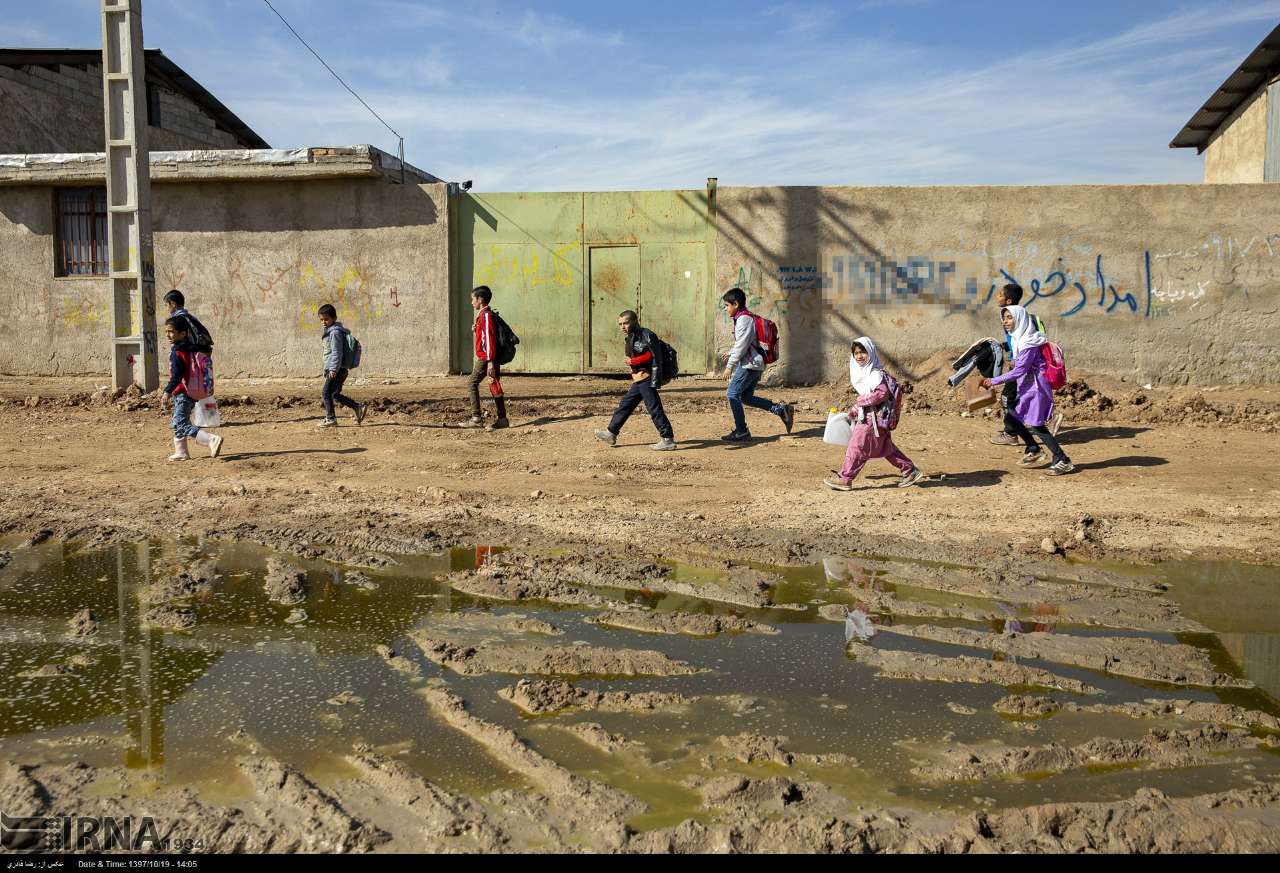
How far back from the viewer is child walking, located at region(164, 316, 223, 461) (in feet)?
29.8

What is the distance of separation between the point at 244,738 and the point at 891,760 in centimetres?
240

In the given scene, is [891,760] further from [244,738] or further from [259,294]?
[259,294]

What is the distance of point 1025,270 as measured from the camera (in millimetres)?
13828

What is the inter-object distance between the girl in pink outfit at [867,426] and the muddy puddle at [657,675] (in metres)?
1.98

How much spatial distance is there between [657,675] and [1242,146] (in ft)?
66.4

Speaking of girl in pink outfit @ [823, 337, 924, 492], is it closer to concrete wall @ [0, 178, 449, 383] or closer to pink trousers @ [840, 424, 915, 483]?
pink trousers @ [840, 424, 915, 483]

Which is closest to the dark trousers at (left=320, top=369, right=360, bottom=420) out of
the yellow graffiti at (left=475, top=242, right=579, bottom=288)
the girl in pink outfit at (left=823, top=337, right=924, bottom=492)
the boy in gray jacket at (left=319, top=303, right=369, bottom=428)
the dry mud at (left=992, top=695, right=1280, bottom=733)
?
the boy in gray jacket at (left=319, top=303, right=369, bottom=428)

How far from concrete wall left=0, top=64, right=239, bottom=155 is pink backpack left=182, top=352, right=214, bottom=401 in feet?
39.4

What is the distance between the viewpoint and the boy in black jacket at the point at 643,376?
9.65 metres

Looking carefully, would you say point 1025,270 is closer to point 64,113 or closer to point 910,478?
point 910,478

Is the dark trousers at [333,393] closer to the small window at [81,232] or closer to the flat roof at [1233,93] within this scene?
the small window at [81,232]

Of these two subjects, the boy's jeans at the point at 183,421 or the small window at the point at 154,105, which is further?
the small window at the point at 154,105

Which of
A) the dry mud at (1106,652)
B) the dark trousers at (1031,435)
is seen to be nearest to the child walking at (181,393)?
the dry mud at (1106,652)

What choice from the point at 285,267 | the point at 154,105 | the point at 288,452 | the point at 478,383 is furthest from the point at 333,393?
the point at 154,105
